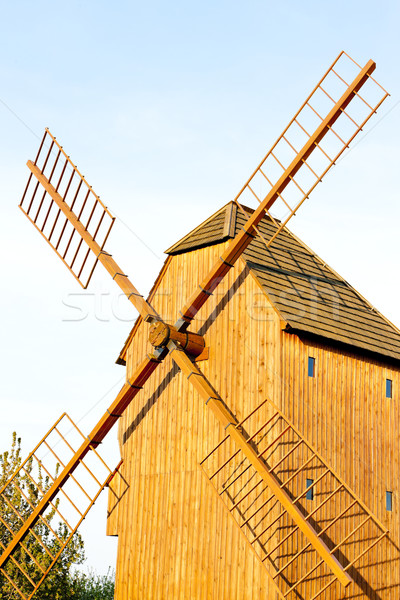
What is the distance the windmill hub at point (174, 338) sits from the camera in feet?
45.6

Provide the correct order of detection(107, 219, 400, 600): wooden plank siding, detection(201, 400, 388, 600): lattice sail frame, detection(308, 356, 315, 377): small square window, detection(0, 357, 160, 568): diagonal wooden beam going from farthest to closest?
detection(0, 357, 160, 568): diagonal wooden beam → detection(308, 356, 315, 377): small square window → detection(107, 219, 400, 600): wooden plank siding → detection(201, 400, 388, 600): lattice sail frame

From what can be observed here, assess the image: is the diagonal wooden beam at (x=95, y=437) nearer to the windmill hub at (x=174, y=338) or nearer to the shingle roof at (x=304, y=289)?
the windmill hub at (x=174, y=338)

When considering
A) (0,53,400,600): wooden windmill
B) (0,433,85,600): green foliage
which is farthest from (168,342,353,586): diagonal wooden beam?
(0,433,85,600): green foliage

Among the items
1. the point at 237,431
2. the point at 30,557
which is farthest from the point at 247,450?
the point at 30,557

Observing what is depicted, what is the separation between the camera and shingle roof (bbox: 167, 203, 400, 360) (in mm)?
13773

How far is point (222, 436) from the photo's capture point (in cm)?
1344

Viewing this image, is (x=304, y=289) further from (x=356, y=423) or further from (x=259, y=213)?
(x=356, y=423)

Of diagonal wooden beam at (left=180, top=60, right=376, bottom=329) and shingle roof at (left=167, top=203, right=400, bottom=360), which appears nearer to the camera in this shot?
diagonal wooden beam at (left=180, top=60, right=376, bottom=329)

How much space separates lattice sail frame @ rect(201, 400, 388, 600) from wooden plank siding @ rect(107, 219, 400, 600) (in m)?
0.11

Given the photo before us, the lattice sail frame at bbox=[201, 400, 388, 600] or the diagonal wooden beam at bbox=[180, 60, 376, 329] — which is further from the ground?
the diagonal wooden beam at bbox=[180, 60, 376, 329]

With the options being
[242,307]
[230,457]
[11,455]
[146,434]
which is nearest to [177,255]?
[242,307]

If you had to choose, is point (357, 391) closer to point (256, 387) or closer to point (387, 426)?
point (387, 426)

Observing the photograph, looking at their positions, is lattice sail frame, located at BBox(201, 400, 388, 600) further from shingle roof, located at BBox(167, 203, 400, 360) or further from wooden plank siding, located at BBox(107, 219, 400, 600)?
shingle roof, located at BBox(167, 203, 400, 360)

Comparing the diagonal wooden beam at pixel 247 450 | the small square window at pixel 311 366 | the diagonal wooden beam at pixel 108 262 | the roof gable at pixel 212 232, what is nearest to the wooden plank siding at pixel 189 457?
the roof gable at pixel 212 232
